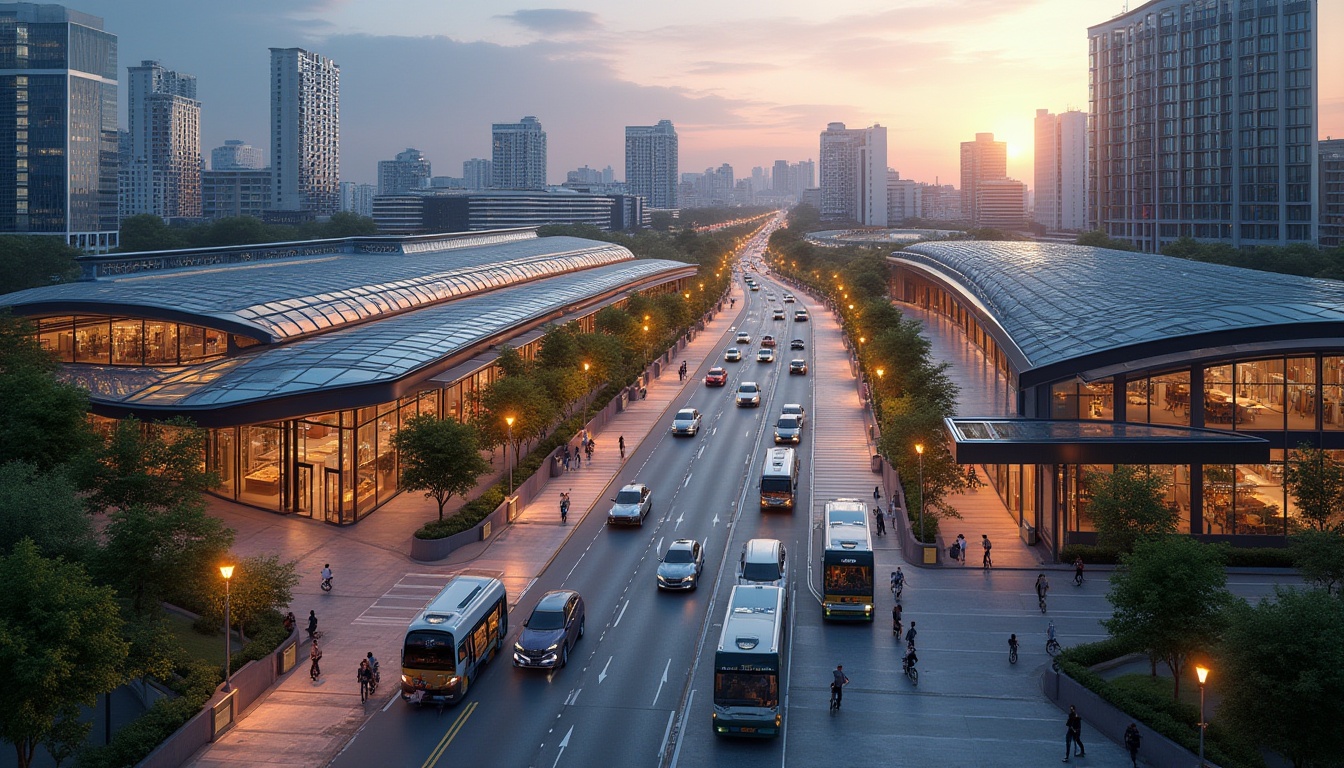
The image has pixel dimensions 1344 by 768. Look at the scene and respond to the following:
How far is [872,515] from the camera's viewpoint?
2051 inches

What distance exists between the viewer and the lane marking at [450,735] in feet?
89.1

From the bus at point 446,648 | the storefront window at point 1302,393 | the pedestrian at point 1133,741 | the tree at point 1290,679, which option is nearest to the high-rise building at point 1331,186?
the storefront window at point 1302,393

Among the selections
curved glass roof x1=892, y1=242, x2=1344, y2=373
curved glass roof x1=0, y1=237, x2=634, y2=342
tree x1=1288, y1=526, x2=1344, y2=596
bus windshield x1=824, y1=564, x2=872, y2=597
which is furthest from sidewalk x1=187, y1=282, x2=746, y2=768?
tree x1=1288, y1=526, x2=1344, y2=596

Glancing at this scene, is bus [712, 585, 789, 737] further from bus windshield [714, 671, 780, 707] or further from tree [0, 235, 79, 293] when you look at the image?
tree [0, 235, 79, 293]

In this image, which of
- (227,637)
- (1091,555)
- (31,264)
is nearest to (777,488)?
(1091,555)

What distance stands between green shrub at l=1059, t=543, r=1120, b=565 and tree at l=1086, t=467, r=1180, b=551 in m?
3.38

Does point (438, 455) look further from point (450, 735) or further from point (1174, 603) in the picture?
point (1174, 603)

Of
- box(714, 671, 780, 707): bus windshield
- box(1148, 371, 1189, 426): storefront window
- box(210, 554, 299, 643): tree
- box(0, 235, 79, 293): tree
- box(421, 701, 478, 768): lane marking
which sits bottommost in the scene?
box(421, 701, 478, 768): lane marking

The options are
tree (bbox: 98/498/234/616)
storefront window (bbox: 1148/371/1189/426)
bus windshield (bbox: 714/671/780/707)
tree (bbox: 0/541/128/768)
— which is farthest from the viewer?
storefront window (bbox: 1148/371/1189/426)

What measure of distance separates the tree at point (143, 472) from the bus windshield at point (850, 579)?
895 inches

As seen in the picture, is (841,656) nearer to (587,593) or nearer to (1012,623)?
(1012,623)

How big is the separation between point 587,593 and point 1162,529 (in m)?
21.7

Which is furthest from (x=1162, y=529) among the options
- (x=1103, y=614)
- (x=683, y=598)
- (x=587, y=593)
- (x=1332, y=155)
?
(x=1332, y=155)

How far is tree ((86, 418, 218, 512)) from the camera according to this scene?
37531mm
